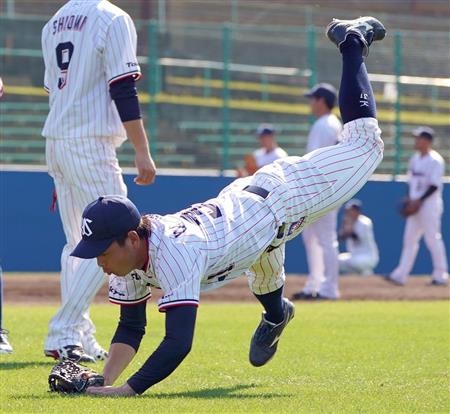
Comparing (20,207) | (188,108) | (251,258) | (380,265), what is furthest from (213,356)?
(188,108)

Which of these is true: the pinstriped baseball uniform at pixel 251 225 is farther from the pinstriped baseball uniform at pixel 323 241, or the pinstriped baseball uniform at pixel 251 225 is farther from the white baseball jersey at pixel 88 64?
the pinstriped baseball uniform at pixel 323 241

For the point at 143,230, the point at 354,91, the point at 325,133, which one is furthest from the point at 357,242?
the point at 143,230

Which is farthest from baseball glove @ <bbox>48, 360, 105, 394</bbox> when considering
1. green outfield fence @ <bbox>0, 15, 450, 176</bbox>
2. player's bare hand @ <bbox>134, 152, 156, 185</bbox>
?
green outfield fence @ <bbox>0, 15, 450, 176</bbox>

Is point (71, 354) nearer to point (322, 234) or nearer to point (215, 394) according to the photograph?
point (215, 394)

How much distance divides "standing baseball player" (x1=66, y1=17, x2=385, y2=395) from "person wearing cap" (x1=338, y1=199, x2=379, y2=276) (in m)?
10.9

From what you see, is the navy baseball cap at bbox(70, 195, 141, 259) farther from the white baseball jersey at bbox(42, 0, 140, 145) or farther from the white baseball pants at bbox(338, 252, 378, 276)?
the white baseball pants at bbox(338, 252, 378, 276)

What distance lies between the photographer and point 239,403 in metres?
5.43

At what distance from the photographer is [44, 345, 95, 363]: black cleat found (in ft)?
22.8

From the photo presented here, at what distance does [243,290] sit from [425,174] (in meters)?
3.43

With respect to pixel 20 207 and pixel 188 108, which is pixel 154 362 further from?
pixel 188 108

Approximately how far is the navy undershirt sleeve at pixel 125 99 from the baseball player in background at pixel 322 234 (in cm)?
576

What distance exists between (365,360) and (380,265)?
38.0 ft

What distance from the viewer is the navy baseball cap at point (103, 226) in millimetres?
5305

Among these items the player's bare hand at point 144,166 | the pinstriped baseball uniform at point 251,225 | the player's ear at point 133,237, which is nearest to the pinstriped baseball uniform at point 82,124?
the player's bare hand at point 144,166
